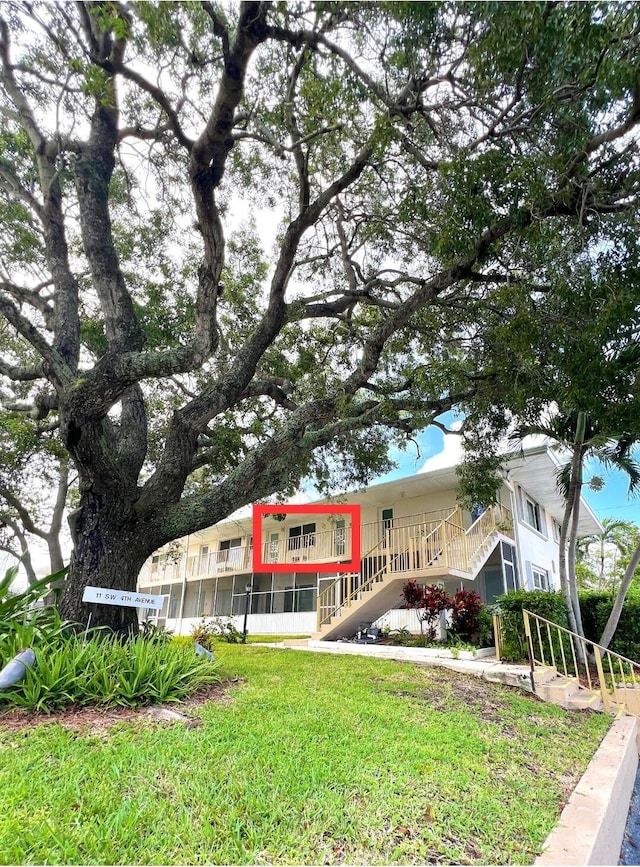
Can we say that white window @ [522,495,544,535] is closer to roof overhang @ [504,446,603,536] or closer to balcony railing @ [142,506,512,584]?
roof overhang @ [504,446,603,536]

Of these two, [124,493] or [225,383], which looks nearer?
[124,493]

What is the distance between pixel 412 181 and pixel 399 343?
2752 mm

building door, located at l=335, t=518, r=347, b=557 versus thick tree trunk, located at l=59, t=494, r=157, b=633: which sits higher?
building door, located at l=335, t=518, r=347, b=557

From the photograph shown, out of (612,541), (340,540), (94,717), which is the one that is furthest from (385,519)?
(612,541)

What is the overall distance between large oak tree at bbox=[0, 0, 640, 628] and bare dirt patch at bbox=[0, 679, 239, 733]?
166cm

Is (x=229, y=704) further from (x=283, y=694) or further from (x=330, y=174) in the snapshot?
(x=330, y=174)

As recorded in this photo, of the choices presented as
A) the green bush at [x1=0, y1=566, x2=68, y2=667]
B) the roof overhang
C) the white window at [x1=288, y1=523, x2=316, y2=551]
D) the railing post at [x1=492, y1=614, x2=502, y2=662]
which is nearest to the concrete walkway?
the railing post at [x1=492, y1=614, x2=502, y2=662]

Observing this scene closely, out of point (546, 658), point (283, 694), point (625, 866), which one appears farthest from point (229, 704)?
point (546, 658)

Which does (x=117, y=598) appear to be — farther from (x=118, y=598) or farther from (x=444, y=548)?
(x=444, y=548)

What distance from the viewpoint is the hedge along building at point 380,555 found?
12195 mm

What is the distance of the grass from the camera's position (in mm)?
2490

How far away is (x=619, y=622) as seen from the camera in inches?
417

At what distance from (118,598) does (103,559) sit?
1.86 ft

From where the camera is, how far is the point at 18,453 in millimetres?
Answer: 10680
